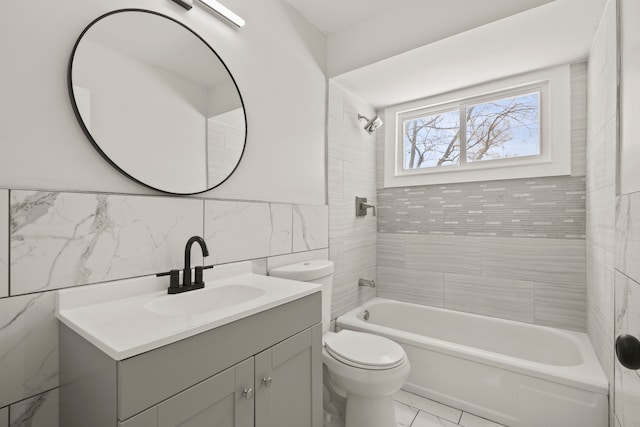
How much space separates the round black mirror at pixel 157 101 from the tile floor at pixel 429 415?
1.73 m

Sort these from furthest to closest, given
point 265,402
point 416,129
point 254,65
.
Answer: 1. point 416,129
2. point 254,65
3. point 265,402

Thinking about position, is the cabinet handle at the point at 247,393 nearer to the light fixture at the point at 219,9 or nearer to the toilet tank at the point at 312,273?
the toilet tank at the point at 312,273

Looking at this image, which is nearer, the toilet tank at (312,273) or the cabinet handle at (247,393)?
the cabinet handle at (247,393)

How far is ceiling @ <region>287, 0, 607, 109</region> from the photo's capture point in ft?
5.24

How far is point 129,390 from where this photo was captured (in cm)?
67

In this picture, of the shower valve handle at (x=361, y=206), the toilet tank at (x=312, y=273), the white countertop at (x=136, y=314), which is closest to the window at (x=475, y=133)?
the shower valve handle at (x=361, y=206)

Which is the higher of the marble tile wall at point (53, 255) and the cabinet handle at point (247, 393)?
the marble tile wall at point (53, 255)

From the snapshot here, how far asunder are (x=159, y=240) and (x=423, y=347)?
65.4 inches

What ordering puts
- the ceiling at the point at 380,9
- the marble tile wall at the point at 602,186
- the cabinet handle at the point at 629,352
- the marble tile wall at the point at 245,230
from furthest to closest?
the ceiling at the point at 380,9 → the marble tile wall at the point at 245,230 → the marble tile wall at the point at 602,186 → the cabinet handle at the point at 629,352

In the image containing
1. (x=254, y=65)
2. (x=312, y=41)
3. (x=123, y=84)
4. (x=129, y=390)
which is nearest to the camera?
(x=129, y=390)

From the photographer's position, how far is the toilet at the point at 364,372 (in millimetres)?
1454

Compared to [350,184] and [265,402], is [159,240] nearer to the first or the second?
[265,402]

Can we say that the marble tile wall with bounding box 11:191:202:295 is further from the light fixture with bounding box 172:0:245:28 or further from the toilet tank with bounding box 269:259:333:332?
the light fixture with bounding box 172:0:245:28

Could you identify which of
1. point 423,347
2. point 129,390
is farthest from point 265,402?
point 423,347
